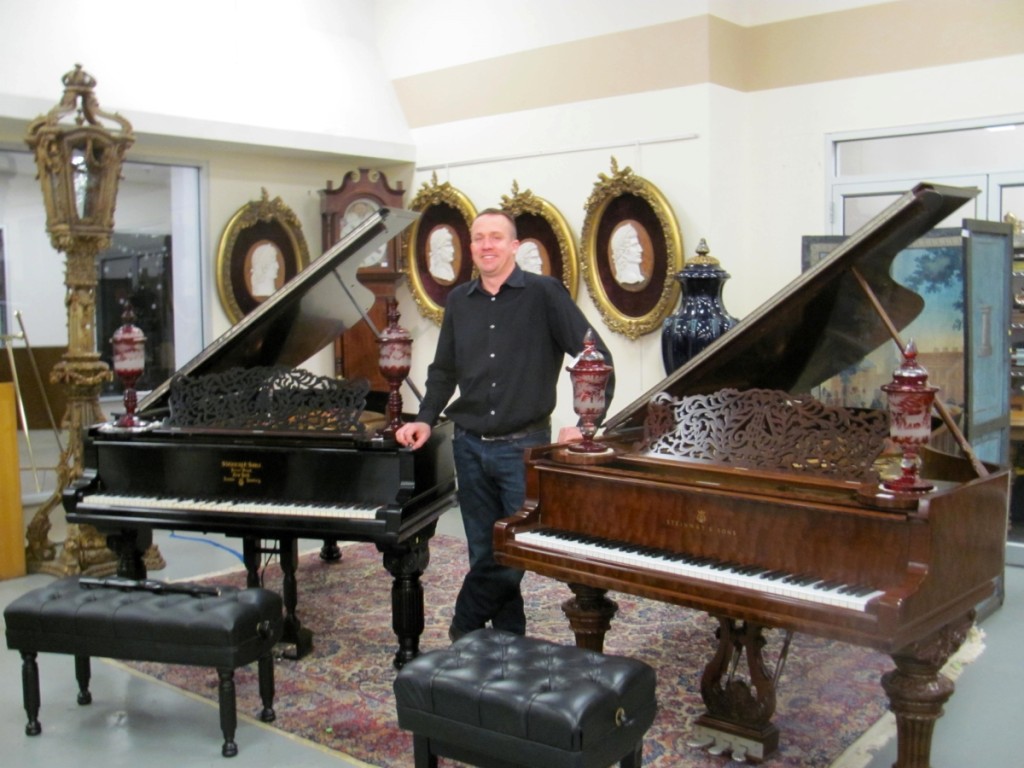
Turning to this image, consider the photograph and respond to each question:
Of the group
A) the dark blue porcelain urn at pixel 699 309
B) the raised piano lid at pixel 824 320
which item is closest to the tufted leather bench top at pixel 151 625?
the raised piano lid at pixel 824 320

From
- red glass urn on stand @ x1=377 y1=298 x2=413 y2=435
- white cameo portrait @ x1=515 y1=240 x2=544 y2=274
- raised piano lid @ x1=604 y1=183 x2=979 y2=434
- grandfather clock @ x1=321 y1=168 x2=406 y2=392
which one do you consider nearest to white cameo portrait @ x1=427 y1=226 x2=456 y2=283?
grandfather clock @ x1=321 y1=168 x2=406 y2=392

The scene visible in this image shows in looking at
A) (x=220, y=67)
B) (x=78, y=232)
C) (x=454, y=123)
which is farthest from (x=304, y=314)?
A: (x=454, y=123)

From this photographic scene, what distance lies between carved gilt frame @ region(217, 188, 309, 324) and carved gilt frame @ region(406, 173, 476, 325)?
2.58 feet

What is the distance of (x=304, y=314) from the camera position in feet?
14.0

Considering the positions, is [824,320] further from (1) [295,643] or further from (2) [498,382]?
(1) [295,643]

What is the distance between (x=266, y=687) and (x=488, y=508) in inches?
37.7

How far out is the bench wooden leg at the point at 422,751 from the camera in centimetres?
263

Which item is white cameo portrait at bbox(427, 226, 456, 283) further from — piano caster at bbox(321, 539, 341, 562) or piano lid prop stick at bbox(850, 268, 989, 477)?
piano lid prop stick at bbox(850, 268, 989, 477)

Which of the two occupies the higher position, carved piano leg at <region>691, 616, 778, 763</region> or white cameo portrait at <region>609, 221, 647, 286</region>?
white cameo portrait at <region>609, 221, 647, 286</region>

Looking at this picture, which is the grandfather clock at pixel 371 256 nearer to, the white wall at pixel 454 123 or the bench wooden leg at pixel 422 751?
the white wall at pixel 454 123

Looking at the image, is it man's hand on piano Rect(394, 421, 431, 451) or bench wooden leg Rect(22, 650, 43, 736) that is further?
man's hand on piano Rect(394, 421, 431, 451)

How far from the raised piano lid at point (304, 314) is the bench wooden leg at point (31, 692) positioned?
1142 millimetres

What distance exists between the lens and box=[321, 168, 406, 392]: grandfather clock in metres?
7.32

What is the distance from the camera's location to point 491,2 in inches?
278
